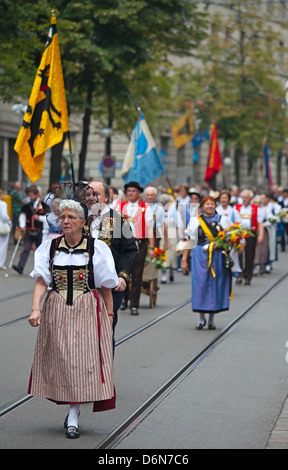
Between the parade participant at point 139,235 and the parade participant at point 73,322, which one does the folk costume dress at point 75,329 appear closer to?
the parade participant at point 73,322

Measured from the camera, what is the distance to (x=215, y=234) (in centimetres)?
1291

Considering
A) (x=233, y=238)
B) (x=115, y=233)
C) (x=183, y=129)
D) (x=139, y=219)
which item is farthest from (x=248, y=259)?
(x=183, y=129)

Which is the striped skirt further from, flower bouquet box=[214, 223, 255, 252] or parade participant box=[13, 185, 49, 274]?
parade participant box=[13, 185, 49, 274]

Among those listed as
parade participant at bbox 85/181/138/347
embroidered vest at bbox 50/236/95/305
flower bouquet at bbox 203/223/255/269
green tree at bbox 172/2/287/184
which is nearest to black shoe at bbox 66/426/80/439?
embroidered vest at bbox 50/236/95/305

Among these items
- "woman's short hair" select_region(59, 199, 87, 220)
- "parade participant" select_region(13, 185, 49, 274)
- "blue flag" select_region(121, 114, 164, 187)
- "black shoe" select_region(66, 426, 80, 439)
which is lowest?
"black shoe" select_region(66, 426, 80, 439)

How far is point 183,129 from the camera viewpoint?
151 feet

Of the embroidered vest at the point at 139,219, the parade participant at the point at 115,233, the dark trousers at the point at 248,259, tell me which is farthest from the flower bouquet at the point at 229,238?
the dark trousers at the point at 248,259

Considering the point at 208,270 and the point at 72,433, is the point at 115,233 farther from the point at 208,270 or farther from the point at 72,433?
the point at 208,270

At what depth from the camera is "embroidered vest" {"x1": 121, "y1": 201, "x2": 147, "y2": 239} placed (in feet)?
45.4

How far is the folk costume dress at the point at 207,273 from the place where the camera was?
12.6m

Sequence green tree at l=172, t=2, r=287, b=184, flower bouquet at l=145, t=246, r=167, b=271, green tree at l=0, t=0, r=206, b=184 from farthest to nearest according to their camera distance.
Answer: green tree at l=172, t=2, r=287, b=184 < green tree at l=0, t=0, r=206, b=184 < flower bouquet at l=145, t=246, r=167, b=271

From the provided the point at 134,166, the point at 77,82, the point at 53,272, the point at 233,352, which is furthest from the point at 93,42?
the point at 53,272

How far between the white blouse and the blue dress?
574 centimetres

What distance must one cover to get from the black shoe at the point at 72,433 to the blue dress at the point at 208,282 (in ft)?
19.3
